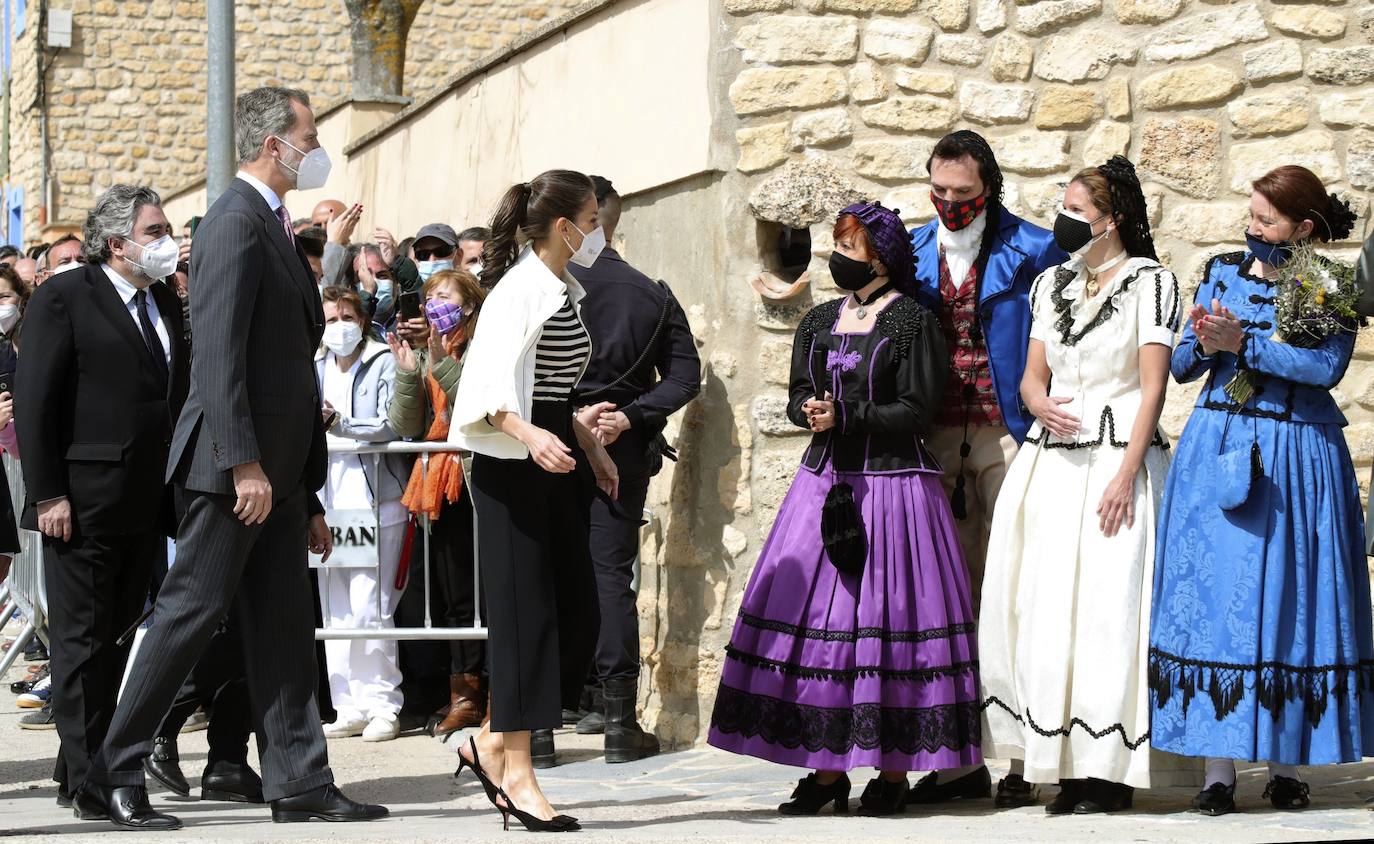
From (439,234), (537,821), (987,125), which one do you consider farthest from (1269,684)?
(439,234)

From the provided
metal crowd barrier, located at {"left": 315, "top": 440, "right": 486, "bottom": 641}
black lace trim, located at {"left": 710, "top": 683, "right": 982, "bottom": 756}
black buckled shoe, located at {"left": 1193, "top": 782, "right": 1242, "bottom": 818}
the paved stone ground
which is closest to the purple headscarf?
black lace trim, located at {"left": 710, "top": 683, "right": 982, "bottom": 756}

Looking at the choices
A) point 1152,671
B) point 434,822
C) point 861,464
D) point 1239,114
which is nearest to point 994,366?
point 861,464

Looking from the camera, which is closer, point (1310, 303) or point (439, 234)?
point (1310, 303)

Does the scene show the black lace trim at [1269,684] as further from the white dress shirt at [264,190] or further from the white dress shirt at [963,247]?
the white dress shirt at [264,190]

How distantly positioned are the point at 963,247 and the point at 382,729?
10.0 ft

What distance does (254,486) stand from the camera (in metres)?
4.68

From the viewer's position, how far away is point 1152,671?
4.92m

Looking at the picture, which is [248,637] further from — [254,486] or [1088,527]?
[1088,527]

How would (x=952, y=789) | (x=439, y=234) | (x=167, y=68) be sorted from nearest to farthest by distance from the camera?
(x=952, y=789) → (x=439, y=234) → (x=167, y=68)

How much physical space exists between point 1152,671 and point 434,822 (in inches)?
81.4

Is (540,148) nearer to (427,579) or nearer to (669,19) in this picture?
(669,19)

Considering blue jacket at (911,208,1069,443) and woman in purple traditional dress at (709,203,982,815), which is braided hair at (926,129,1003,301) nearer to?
blue jacket at (911,208,1069,443)

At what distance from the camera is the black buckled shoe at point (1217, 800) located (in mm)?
4848

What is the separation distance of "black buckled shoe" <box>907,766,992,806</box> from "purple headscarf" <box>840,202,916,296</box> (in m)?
1.54
